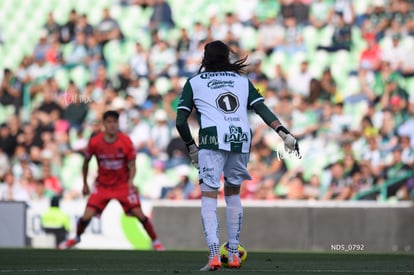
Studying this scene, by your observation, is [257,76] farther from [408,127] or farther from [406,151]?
[406,151]

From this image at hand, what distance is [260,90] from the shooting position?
803 inches

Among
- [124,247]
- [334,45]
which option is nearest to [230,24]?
[334,45]

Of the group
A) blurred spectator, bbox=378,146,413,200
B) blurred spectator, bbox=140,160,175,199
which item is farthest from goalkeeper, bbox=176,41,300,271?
blurred spectator, bbox=140,160,175,199

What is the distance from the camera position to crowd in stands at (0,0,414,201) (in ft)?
61.4

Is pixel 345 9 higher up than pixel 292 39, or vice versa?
pixel 345 9

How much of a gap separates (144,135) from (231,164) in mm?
11426

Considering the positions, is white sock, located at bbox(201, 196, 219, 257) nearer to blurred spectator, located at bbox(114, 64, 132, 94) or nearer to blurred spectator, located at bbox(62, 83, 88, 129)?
blurred spectator, located at bbox(62, 83, 88, 129)

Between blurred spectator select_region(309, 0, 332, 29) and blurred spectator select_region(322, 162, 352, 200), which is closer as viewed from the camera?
blurred spectator select_region(322, 162, 352, 200)

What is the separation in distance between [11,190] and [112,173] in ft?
18.9

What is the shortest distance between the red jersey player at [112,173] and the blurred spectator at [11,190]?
5340mm

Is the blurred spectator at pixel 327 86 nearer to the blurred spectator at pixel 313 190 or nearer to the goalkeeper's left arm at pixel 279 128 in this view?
the blurred spectator at pixel 313 190

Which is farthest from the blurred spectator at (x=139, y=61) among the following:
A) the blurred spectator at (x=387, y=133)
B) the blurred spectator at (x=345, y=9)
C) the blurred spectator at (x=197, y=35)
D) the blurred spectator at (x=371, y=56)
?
the blurred spectator at (x=387, y=133)

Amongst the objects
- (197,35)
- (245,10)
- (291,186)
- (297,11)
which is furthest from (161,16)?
(291,186)

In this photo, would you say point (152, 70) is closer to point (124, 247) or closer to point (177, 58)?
point (177, 58)
